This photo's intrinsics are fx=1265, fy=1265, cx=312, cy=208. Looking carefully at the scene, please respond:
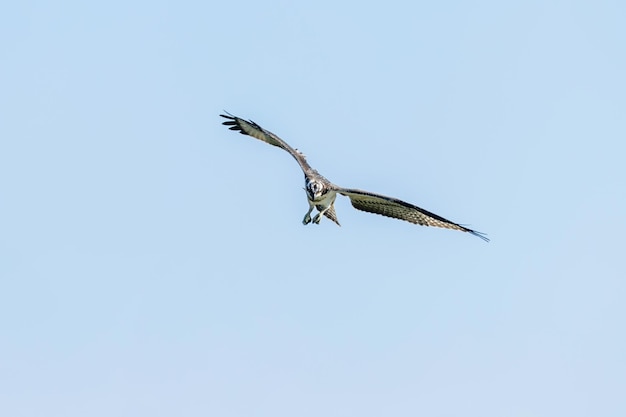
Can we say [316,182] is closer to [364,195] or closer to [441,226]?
[364,195]

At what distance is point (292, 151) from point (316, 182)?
343cm

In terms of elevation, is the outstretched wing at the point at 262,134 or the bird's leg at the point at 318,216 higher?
the outstretched wing at the point at 262,134

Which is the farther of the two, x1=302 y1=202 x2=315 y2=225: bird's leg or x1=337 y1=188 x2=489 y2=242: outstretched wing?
x1=302 y1=202 x2=315 y2=225: bird's leg

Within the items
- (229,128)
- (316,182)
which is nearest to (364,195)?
(316,182)

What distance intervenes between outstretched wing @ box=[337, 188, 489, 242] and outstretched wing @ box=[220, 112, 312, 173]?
196cm

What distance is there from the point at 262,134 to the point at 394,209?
20.7 ft

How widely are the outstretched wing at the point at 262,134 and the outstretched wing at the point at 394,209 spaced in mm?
1962

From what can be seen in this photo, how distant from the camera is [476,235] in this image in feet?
102

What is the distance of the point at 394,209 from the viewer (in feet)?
112

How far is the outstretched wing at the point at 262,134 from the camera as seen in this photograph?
118 feet

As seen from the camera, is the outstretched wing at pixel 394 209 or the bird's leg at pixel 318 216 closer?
the outstretched wing at pixel 394 209

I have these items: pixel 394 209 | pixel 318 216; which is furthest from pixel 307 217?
pixel 394 209

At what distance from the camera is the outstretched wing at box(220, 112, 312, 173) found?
36.1m

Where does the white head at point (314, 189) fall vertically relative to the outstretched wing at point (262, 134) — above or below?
below
